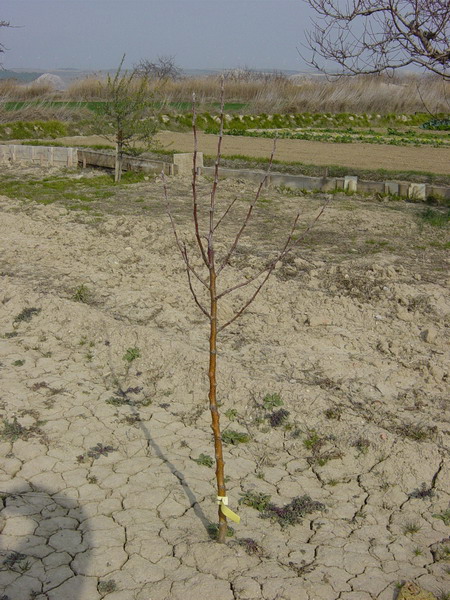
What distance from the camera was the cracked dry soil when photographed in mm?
3699

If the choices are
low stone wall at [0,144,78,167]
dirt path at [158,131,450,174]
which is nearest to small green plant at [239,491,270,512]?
low stone wall at [0,144,78,167]

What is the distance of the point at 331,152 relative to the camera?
2086 cm

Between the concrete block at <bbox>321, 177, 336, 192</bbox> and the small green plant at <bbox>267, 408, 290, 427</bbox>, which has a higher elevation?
the concrete block at <bbox>321, 177, 336, 192</bbox>

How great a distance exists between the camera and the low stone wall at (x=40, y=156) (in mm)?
16484

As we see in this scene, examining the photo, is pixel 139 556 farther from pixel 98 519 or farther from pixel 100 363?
pixel 100 363

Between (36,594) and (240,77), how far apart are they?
145 feet

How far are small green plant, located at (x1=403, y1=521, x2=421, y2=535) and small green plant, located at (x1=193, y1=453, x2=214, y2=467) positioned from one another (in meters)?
1.31

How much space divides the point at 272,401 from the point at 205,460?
86cm

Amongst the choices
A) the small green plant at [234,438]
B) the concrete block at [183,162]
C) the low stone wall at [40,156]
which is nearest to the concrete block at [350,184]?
the concrete block at [183,162]

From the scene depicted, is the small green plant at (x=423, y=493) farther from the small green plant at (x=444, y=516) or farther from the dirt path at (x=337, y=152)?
the dirt path at (x=337, y=152)

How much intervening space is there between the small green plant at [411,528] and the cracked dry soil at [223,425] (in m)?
0.03

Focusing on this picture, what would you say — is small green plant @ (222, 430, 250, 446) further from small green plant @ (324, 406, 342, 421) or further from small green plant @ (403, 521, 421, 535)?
small green plant @ (403, 521, 421, 535)

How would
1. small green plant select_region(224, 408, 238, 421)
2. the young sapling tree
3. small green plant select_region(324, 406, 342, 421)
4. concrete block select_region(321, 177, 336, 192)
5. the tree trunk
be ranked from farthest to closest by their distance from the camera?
the young sapling tree < concrete block select_region(321, 177, 336, 192) < small green plant select_region(224, 408, 238, 421) < small green plant select_region(324, 406, 342, 421) < the tree trunk

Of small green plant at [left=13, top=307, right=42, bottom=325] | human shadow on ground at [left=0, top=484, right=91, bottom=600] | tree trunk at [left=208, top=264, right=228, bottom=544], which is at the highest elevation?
tree trunk at [left=208, top=264, right=228, bottom=544]
